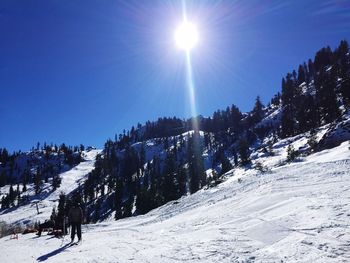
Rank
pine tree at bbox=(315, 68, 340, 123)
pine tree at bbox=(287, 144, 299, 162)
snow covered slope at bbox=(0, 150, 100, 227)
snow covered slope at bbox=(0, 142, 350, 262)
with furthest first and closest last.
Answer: snow covered slope at bbox=(0, 150, 100, 227), pine tree at bbox=(315, 68, 340, 123), pine tree at bbox=(287, 144, 299, 162), snow covered slope at bbox=(0, 142, 350, 262)

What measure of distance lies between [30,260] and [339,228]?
11.0m

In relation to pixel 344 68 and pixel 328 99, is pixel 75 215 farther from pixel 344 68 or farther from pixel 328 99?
pixel 344 68

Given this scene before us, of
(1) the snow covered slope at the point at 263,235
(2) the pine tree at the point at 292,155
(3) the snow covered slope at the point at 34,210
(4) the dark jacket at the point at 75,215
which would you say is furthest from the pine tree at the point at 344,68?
(3) the snow covered slope at the point at 34,210

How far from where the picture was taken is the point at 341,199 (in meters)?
12.8

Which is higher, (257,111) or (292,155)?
(257,111)

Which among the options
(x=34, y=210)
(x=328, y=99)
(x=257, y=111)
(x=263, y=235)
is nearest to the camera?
(x=263, y=235)

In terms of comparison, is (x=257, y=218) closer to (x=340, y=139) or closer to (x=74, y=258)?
(x=74, y=258)

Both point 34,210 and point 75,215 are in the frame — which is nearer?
point 75,215

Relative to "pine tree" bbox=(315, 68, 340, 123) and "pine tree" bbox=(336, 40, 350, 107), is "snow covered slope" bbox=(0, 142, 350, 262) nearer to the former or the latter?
"pine tree" bbox=(336, 40, 350, 107)

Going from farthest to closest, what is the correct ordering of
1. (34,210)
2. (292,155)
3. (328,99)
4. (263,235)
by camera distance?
(34,210) < (328,99) < (292,155) < (263,235)

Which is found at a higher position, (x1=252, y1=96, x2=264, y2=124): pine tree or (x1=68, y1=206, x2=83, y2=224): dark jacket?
(x1=252, y1=96, x2=264, y2=124): pine tree

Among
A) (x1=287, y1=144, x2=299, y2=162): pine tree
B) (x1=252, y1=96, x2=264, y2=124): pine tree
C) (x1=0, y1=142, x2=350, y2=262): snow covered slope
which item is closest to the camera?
(x1=0, y1=142, x2=350, y2=262): snow covered slope

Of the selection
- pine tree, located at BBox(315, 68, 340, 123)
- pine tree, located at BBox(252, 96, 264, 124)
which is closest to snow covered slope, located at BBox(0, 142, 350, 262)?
pine tree, located at BBox(315, 68, 340, 123)

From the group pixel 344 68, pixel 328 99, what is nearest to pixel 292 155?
pixel 328 99
